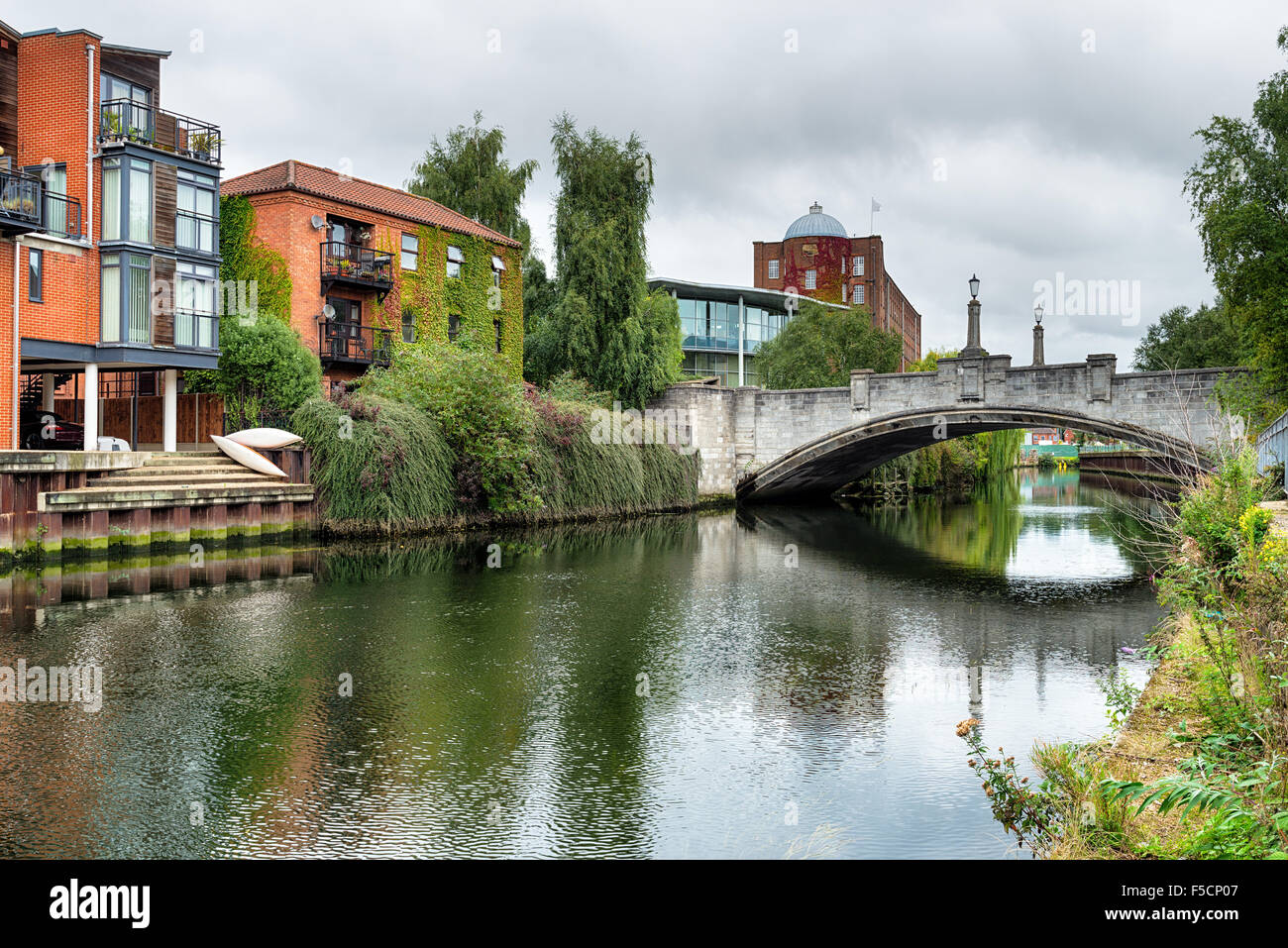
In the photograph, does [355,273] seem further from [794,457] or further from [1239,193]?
[1239,193]

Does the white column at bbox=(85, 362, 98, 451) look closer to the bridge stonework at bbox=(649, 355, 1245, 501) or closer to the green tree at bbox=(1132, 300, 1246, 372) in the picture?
the bridge stonework at bbox=(649, 355, 1245, 501)

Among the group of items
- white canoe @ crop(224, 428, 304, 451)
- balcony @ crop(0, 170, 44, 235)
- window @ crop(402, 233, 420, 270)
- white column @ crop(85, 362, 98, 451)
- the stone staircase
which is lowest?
the stone staircase

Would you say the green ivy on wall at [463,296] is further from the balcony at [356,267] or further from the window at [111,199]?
the window at [111,199]

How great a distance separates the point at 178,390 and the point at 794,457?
70.3ft

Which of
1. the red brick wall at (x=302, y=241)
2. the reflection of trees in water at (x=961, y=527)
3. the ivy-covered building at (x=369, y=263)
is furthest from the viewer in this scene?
the ivy-covered building at (x=369, y=263)

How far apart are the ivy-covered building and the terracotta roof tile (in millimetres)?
49

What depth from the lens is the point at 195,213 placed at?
27.0 meters

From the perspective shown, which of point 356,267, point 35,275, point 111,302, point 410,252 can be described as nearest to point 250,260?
point 356,267

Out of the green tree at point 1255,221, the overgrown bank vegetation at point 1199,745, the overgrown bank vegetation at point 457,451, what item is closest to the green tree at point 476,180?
the overgrown bank vegetation at point 457,451

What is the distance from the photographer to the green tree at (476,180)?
4472cm

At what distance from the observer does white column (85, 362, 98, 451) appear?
80.0 feet

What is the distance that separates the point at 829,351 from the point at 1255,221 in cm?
2184

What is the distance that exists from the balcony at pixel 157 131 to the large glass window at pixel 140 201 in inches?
22.9

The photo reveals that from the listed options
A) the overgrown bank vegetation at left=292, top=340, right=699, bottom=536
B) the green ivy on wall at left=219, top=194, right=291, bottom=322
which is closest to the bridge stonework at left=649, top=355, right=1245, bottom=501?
the overgrown bank vegetation at left=292, top=340, right=699, bottom=536
